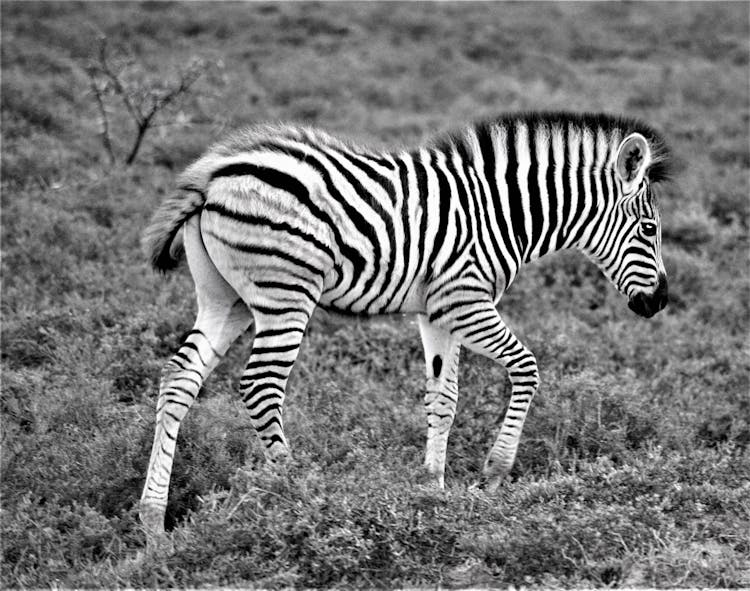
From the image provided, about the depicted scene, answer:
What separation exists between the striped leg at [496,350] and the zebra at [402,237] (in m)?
0.01

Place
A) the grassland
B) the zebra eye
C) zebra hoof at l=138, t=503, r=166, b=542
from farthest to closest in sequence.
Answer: the zebra eye < zebra hoof at l=138, t=503, r=166, b=542 < the grassland

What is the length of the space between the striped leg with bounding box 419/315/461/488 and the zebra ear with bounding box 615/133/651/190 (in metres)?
1.76

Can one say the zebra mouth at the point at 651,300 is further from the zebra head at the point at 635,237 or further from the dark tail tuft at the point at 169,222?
the dark tail tuft at the point at 169,222

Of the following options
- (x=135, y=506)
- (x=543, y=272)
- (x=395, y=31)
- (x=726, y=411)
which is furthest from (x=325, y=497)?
(x=395, y=31)

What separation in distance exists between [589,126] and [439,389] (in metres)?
2.26

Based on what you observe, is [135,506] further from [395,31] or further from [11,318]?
[395,31]

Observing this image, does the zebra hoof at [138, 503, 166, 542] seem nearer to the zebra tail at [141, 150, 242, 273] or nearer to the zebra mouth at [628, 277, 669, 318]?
the zebra tail at [141, 150, 242, 273]

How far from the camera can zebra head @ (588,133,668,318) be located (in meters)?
6.47

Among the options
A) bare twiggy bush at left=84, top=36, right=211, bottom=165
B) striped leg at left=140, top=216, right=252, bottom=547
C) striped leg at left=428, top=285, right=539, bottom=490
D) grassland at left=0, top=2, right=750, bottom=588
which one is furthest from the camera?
bare twiggy bush at left=84, top=36, right=211, bottom=165

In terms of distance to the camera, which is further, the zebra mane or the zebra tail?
the zebra mane

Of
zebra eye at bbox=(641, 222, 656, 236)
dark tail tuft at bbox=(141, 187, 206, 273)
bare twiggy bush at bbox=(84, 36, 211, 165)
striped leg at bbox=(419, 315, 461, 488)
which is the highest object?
bare twiggy bush at bbox=(84, 36, 211, 165)

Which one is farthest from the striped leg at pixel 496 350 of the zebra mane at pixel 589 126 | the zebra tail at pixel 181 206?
the zebra tail at pixel 181 206

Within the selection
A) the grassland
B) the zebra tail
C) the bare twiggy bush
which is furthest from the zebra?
the bare twiggy bush

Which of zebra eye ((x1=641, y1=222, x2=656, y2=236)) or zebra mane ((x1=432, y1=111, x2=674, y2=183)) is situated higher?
zebra mane ((x1=432, y1=111, x2=674, y2=183))
